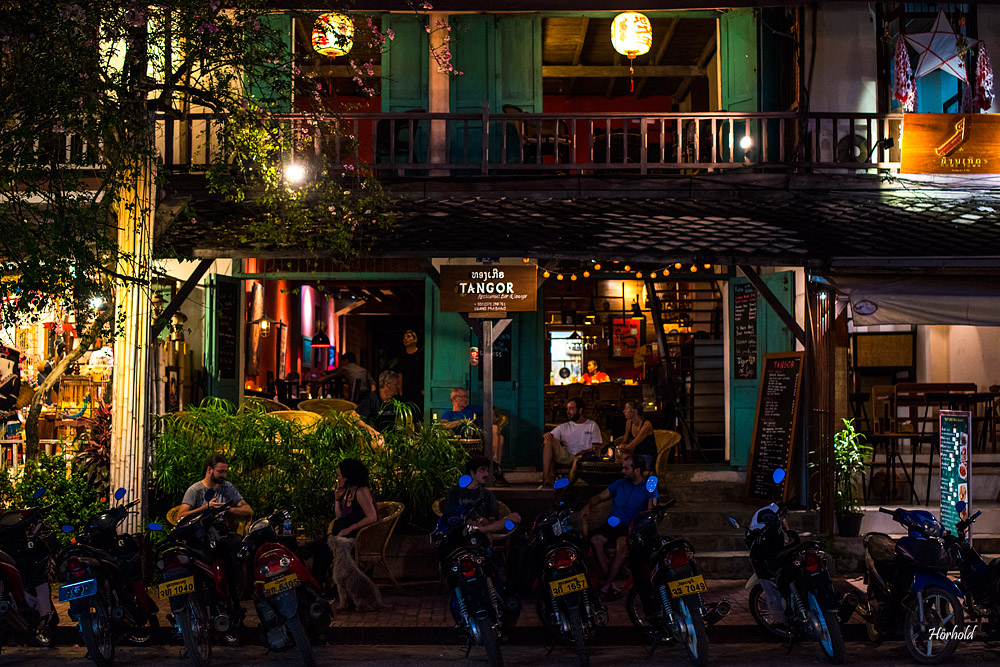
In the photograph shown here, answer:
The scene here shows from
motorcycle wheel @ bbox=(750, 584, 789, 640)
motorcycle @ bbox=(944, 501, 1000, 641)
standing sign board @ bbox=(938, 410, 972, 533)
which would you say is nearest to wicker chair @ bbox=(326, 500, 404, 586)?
motorcycle wheel @ bbox=(750, 584, 789, 640)

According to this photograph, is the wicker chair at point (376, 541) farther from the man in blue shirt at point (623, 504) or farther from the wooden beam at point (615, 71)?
the wooden beam at point (615, 71)

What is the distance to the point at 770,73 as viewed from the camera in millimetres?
13523

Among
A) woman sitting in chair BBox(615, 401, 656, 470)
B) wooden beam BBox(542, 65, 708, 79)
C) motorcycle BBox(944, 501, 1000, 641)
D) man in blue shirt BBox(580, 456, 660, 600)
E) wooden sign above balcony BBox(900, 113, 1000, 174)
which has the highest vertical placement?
wooden beam BBox(542, 65, 708, 79)

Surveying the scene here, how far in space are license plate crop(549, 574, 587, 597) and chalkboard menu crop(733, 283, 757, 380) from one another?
6511mm

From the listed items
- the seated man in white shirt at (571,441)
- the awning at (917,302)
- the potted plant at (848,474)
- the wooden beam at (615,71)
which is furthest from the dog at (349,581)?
the wooden beam at (615,71)

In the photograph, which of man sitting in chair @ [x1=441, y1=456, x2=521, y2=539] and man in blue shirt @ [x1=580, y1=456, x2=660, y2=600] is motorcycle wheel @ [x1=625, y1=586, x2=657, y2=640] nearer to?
man in blue shirt @ [x1=580, y1=456, x2=660, y2=600]

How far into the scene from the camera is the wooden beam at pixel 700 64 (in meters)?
14.9

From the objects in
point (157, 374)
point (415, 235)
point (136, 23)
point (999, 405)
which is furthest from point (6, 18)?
point (999, 405)

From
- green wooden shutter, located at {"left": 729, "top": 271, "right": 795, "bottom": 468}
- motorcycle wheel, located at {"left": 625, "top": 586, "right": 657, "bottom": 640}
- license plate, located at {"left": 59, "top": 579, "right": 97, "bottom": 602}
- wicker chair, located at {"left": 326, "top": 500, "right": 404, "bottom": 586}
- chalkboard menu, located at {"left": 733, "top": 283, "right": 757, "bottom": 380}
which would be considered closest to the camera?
license plate, located at {"left": 59, "top": 579, "right": 97, "bottom": 602}

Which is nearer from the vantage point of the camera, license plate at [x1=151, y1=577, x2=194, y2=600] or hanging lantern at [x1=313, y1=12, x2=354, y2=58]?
license plate at [x1=151, y1=577, x2=194, y2=600]

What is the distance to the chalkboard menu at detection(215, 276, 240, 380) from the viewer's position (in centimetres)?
1366

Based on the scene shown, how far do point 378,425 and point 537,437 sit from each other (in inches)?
91.8

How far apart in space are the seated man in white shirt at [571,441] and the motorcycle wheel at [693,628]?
4683 mm

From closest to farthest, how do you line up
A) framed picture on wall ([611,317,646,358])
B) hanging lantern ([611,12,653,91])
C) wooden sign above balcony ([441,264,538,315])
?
wooden sign above balcony ([441,264,538,315]) < hanging lantern ([611,12,653,91]) < framed picture on wall ([611,317,646,358])
